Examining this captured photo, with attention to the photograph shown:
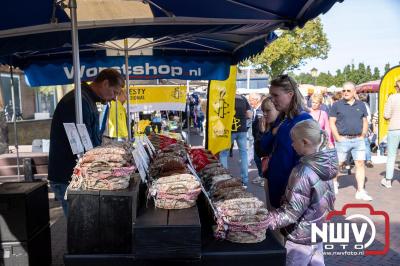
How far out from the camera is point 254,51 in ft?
16.0

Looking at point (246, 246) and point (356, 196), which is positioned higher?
point (246, 246)

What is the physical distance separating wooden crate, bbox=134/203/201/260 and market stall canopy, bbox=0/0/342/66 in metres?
2.17

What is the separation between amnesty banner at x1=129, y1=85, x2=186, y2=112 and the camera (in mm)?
11250

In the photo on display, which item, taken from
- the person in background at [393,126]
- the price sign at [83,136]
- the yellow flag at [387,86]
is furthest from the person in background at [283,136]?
the yellow flag at [387,86]

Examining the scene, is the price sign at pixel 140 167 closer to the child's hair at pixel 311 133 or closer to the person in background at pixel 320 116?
the child's hair at pixel 311 133

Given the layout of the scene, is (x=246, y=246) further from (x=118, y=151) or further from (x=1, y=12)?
(x=1, y=12)

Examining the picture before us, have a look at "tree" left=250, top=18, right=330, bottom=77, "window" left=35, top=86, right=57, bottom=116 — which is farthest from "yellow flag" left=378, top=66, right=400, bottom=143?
"tree" left=250, top=18, right=330, bottom=77

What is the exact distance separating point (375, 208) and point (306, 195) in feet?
14.4

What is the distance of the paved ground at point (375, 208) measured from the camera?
4.18 m

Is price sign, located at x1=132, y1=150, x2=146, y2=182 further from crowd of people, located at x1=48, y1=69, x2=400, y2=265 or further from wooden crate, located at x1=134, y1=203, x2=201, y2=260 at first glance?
crowd of people, located at x1=48, y1=69, x2=400, y2=265

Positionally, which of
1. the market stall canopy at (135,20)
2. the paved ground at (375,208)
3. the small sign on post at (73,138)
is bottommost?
the paved ground at (375,208)

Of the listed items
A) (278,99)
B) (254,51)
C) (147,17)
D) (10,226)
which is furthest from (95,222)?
(254,51)

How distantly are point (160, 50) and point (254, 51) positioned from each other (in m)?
1.74

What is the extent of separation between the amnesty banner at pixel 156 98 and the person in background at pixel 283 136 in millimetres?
8563
